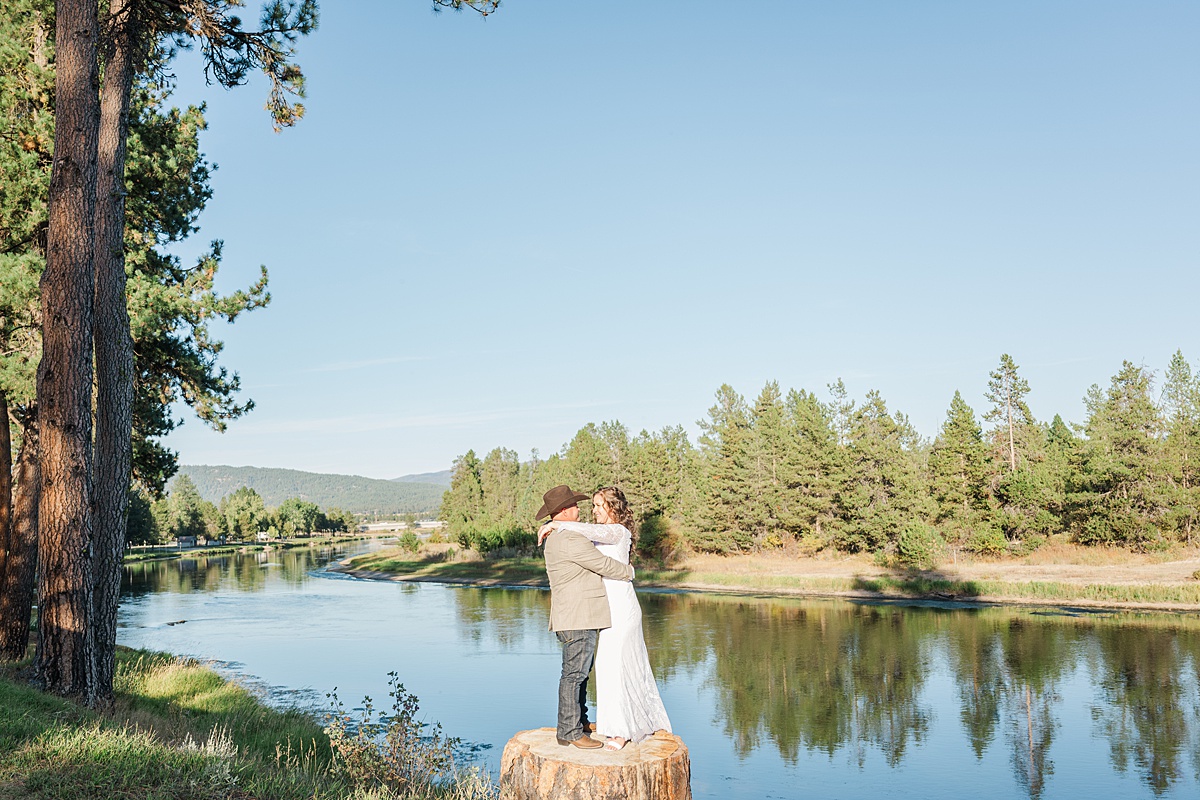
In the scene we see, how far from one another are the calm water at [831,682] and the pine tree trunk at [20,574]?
6892 mm

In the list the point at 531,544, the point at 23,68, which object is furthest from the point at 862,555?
the point at 23,68

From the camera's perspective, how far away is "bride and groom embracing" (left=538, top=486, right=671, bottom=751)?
240 inches

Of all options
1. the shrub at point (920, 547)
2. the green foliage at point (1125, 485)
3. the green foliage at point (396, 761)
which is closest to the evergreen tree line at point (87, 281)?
the green foliage at point (396, 761)

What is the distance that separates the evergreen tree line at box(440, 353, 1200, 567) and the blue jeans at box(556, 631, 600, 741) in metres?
45.4

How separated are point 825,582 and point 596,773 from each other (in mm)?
45181

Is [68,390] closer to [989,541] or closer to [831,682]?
[831,682]

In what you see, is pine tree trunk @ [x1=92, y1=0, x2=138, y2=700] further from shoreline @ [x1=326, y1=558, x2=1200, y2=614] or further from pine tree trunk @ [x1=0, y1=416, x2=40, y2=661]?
shoreline @ [x1=326, y1=558, x2=1200, y2=614]

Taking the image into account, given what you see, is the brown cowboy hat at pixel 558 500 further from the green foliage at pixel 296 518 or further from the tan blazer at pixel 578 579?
the green foliage at pixel 296 518

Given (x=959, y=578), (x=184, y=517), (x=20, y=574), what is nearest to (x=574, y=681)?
(x=20, y=574)

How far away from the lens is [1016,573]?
144 feet

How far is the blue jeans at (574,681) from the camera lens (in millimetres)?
6152

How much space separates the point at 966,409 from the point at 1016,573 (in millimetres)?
10321

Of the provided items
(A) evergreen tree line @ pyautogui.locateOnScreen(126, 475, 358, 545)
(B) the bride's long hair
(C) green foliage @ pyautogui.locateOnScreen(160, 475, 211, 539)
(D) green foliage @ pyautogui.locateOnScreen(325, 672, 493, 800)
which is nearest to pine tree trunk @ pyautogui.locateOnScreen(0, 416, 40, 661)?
(D) green foliage @ pyautogui.locateOnScreen(325, 672, 493, 800)

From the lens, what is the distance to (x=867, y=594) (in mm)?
45062
